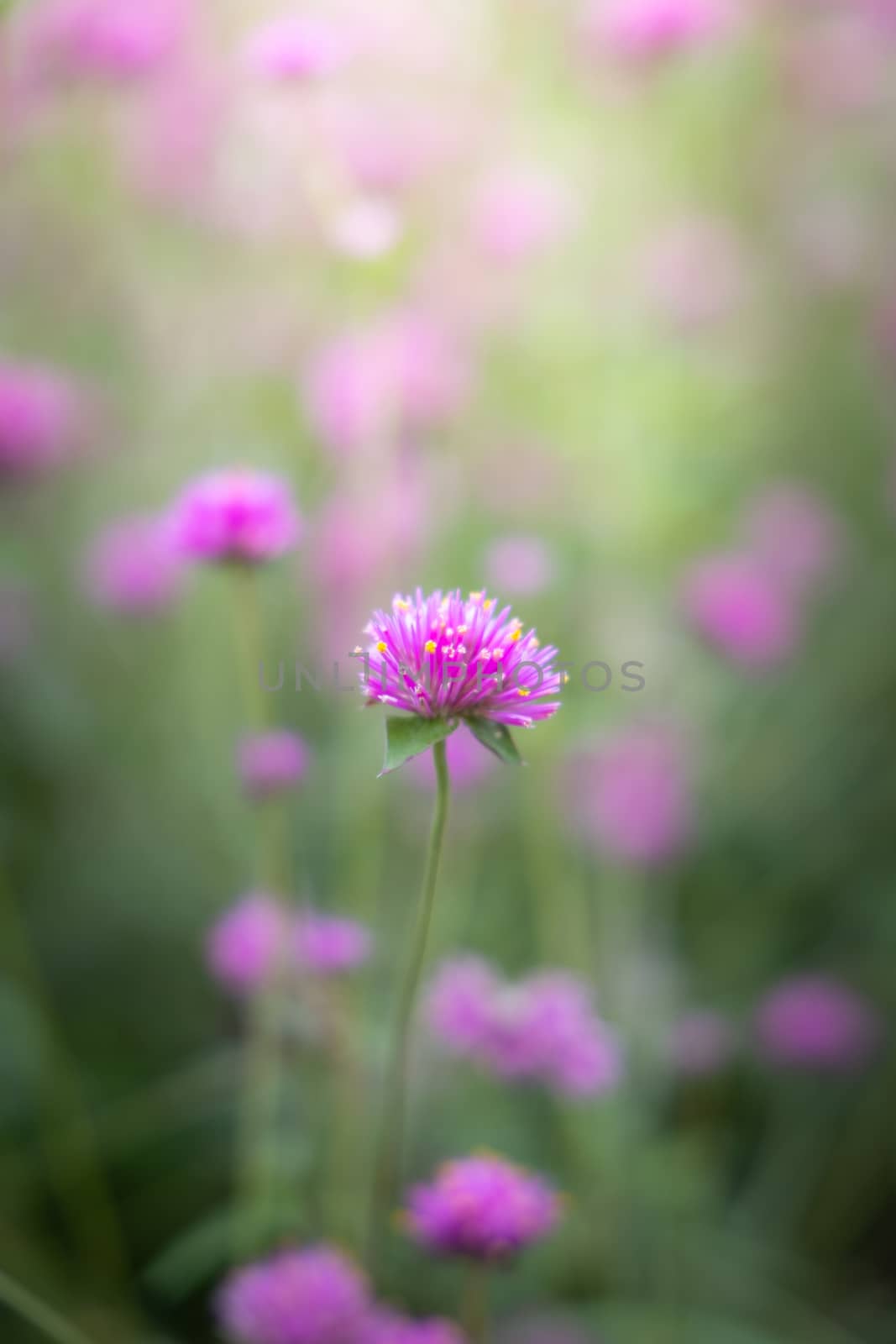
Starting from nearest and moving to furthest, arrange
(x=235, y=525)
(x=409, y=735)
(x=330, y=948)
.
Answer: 1. (x=409, y=735)
2. (x=235, y=525)
3. (x=330, y=948)

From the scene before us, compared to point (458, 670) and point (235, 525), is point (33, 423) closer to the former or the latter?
point (235, 525)

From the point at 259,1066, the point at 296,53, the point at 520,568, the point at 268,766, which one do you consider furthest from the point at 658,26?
the point at 259,1066

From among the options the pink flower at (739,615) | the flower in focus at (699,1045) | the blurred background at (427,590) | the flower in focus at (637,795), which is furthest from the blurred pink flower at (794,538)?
the flower in focus at (699,1045)

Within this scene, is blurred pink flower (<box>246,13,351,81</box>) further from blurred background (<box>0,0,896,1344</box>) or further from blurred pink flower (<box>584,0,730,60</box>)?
blurred pink flower (<box>584,0,730,60</box>)

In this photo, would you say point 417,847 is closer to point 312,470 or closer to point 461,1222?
point 312,470

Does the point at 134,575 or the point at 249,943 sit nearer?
the point at 249,943

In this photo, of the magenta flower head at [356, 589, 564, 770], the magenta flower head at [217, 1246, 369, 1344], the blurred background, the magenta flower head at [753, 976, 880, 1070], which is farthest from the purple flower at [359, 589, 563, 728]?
the magenta flower head at [753, 976, 880, 1070]
